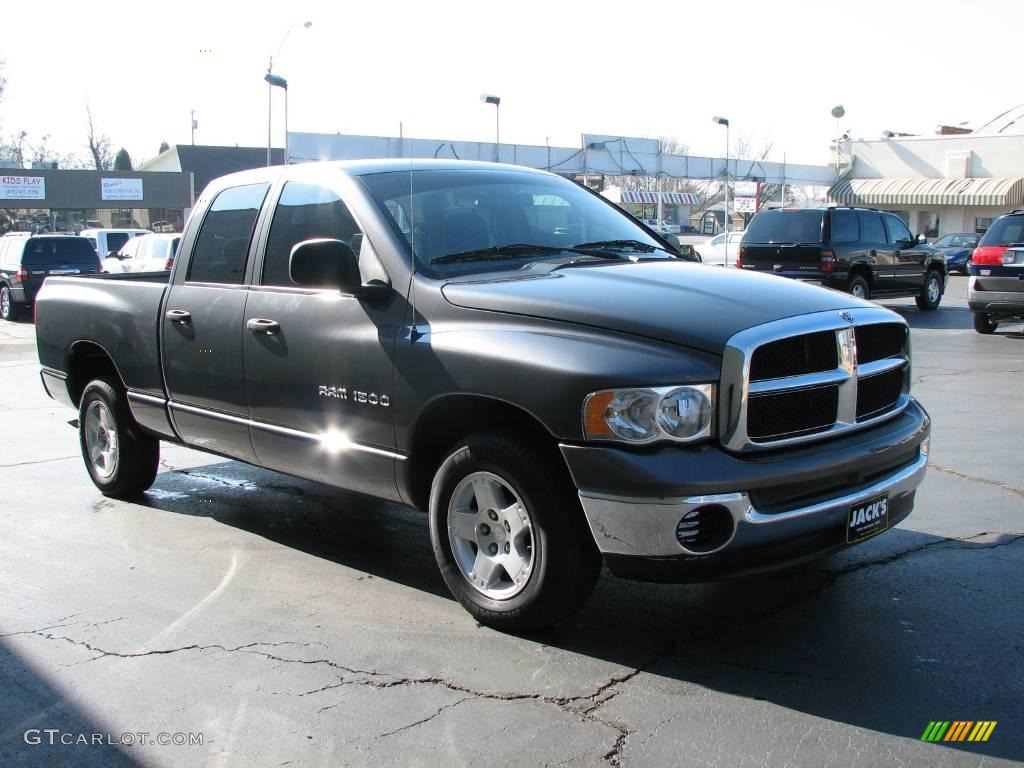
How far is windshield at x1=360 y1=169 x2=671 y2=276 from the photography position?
190 inches

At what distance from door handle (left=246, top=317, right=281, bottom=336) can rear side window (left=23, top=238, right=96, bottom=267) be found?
19.1 m

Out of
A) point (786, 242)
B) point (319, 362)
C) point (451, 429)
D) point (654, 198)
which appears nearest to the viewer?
point (451, 429)

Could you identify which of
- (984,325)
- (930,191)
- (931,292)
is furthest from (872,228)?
(930,191)

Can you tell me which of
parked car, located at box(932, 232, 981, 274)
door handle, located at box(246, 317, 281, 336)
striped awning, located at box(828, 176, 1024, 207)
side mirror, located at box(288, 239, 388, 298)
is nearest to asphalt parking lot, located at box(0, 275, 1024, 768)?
door handle, located at box(246, 317, 281, 336)

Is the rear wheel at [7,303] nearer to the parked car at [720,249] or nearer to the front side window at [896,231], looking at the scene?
the parked car at [720,249]

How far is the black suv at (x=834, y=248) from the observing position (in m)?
17.7

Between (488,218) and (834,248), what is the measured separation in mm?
13882

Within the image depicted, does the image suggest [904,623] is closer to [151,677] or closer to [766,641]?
[766,641]

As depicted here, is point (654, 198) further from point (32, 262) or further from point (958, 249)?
point (32, 262)

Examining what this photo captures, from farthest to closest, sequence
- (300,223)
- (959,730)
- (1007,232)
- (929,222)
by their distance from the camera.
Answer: (929,222) → (1007,232) → (300,223) → (959,730)

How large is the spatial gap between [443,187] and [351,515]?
2.24 meters

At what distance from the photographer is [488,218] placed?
5082 millimetres

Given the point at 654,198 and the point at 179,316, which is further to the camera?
the point at 654,198

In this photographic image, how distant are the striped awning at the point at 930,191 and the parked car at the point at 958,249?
8.73 meters
